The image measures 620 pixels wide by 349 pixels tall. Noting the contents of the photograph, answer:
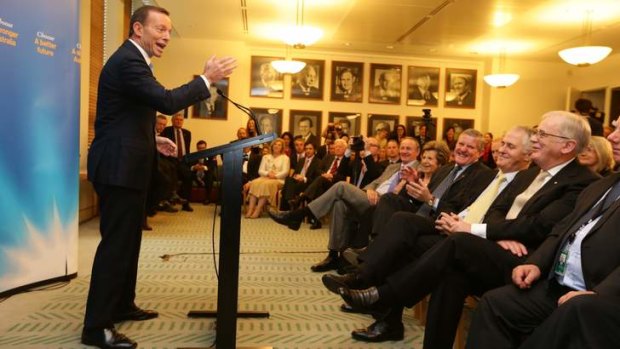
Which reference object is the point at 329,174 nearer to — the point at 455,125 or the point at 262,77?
the point at 262,77

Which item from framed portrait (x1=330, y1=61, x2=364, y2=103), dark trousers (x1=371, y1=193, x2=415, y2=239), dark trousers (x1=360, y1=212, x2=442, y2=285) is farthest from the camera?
framed portrait (x1=330, y1=61, x2=364, y2=103)

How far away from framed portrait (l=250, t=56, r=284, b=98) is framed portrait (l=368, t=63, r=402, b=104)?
2.12 m

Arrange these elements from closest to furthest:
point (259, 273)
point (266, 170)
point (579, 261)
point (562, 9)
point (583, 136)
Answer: point (579, 261), point (583, 136), point (259, 273), point (562, 9), point (266, 170)

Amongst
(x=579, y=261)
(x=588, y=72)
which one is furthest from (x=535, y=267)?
(x=588, y=72)

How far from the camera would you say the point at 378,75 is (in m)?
11.2

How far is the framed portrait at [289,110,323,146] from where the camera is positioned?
1095 centimetres

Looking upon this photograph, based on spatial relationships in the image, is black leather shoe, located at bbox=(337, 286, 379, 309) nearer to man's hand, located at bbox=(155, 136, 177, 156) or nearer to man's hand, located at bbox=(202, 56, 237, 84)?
man's hand, located at bbox=(202, 56, 237, 84)

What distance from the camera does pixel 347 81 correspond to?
36.3 feet

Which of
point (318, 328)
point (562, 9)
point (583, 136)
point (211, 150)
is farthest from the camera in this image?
point (562, 9)

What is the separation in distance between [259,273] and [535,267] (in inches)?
98.8

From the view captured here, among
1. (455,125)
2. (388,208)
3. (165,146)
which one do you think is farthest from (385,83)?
(165,146)

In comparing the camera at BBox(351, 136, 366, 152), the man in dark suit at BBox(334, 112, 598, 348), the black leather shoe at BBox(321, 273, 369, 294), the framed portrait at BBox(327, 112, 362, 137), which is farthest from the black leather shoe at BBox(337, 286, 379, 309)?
the framed portrait at BBox(327, 112, 362, 137)

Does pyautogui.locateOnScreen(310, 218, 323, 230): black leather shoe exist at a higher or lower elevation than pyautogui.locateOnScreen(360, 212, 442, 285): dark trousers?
lower

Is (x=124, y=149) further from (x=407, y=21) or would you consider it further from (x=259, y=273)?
(x=407, y=21)
